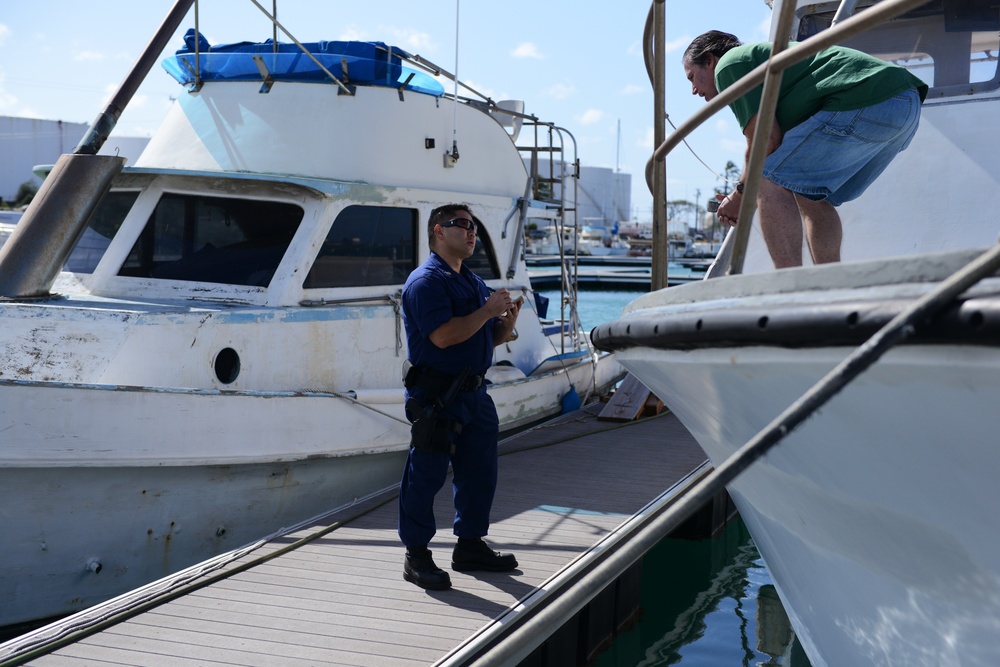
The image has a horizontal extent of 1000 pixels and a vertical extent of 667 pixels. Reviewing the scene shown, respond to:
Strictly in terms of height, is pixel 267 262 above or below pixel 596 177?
below

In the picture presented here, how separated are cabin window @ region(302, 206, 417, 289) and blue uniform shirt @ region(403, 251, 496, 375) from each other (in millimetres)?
2541

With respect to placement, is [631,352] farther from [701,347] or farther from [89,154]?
[89,154]

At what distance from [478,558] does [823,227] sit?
237 centimetres

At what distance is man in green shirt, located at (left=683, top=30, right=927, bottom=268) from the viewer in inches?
141

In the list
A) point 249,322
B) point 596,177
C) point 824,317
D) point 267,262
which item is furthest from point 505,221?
point 596,177

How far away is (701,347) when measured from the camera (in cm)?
308

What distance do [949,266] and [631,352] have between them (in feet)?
4.68

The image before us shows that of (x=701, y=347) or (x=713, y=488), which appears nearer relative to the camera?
(x=713, y=488)

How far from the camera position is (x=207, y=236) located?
283 inches

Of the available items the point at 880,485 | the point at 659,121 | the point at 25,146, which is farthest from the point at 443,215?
the point at 25,146

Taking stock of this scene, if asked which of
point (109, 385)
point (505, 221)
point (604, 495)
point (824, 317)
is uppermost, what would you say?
point (505, 221)

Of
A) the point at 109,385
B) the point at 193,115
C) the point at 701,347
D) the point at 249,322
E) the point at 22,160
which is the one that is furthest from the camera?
the point at 22,160

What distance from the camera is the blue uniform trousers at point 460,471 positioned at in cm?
460

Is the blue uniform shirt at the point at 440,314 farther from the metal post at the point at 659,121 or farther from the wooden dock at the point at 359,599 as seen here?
the wooden dock at the point at 359,599
